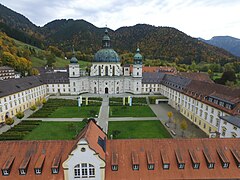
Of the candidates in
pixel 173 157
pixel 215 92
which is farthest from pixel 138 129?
pixel 173 157

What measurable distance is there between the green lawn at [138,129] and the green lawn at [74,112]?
11.8 meters

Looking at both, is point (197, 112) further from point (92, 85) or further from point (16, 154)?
point (92, 85)

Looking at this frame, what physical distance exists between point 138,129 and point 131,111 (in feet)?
57.6

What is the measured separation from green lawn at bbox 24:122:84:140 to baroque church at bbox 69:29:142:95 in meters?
47.0

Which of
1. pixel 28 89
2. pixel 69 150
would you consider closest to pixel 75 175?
pixel 69 150

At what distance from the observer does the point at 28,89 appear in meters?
75.8

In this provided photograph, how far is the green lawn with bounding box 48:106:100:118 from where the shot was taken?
63.9 meters

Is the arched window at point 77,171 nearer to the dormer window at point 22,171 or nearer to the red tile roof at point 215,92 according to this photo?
the dormer window at point 22,171

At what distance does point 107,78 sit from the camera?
10281 cm

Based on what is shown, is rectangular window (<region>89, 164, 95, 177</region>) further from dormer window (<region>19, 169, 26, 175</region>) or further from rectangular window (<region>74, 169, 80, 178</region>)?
A: dormer window (<region>19, 169, 26, 175</region>)

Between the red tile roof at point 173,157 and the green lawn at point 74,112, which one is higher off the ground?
the red tile roof at point 173,157

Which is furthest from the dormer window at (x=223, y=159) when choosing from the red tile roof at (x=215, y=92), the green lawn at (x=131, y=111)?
the green lawn at (x=131, y=111)

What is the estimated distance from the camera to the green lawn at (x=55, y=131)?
153 ft

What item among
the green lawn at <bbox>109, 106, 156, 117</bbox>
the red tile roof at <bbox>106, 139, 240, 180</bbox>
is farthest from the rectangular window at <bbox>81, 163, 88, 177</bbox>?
the green lawn at <bbox>109, 106, 156, 117</bbox>
